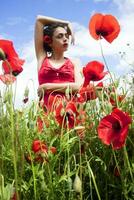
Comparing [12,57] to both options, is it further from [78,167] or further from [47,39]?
[47,39]

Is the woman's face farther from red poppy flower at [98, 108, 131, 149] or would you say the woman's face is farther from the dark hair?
red poppy flower at [98, 108, 131, 149]

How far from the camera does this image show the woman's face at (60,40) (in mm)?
3402

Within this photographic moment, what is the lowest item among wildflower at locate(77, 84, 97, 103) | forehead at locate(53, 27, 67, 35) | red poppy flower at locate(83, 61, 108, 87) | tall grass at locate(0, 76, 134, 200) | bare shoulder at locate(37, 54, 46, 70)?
tall grass at locate(0, 76, 134, 200)

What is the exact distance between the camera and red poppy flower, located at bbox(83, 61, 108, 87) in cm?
163

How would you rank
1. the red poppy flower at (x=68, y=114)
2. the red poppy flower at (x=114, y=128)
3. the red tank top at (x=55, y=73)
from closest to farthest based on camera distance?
the red poppy flower at (x=114, y=128) → the red poppy flower at (x=68, y=114) → the red tank top at (x=55, y=73)

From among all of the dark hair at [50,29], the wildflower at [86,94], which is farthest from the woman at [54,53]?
the wildflower at [86,94]

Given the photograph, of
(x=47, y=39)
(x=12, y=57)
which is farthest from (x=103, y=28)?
(x=47, y=39)

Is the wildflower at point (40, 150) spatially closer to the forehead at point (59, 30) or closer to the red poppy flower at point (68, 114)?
the red poppy flower at point (68, 114)

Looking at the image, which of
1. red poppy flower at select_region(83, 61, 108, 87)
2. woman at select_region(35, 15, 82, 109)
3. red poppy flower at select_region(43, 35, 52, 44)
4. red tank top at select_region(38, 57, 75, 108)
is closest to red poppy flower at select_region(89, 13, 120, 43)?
red poppy flower at select_region(83, 61, 108, 87)

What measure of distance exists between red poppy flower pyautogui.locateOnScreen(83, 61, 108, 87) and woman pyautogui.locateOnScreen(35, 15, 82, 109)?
1.62 m

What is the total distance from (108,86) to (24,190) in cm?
43

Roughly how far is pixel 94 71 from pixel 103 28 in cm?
18

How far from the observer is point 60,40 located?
11.2 ft

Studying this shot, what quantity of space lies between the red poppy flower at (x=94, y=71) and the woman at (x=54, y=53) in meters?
1.62
